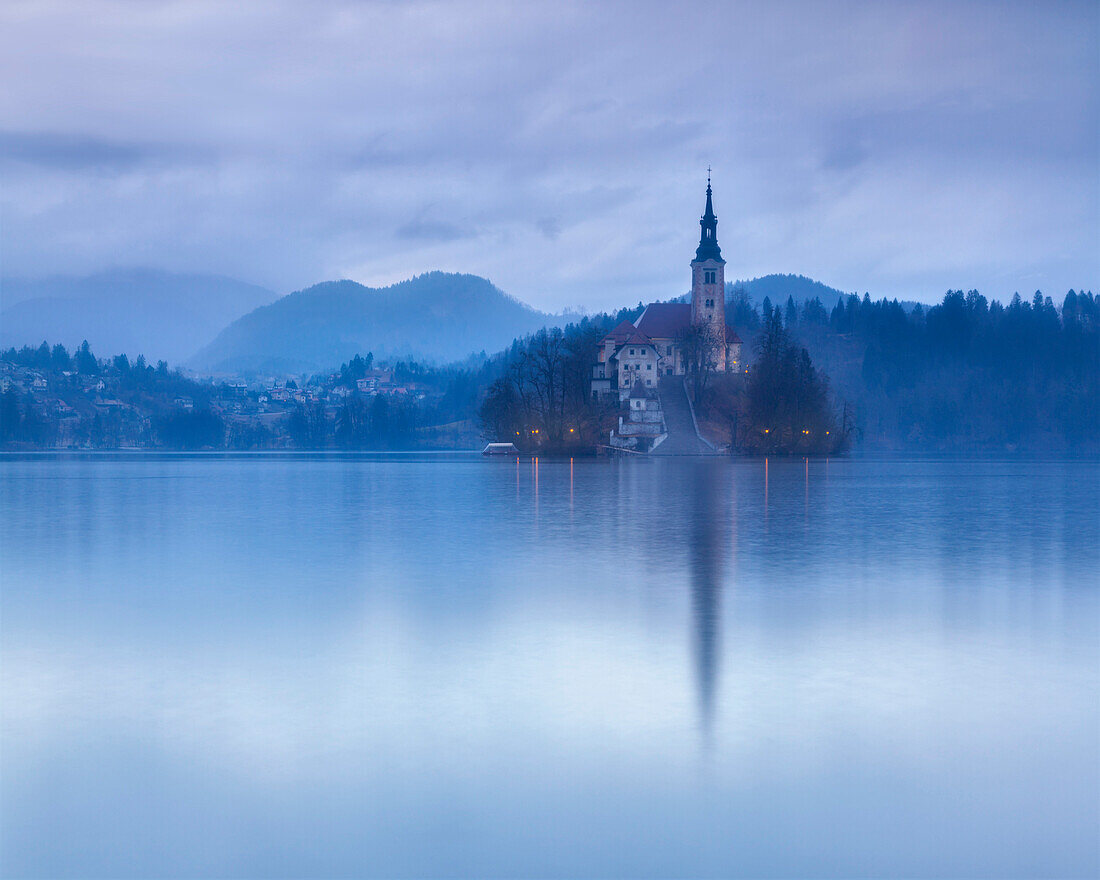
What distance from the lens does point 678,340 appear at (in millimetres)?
164000

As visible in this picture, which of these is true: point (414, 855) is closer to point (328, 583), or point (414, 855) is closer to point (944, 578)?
point (328, 583)

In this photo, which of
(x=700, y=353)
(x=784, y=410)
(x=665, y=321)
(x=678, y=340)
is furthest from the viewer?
(x=665, y=321)

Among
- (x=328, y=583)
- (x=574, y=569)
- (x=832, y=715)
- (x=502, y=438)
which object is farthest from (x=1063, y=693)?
(x=502, y=438)

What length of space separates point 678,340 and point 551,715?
15639 cm

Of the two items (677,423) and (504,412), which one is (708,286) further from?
(504,412)

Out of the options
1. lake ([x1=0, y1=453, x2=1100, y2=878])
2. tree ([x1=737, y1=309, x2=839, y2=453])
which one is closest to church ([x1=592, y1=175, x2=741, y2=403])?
tree ([x1=737, y1=309, x2=839, y2=453])

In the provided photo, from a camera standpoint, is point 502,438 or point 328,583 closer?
point 328,583

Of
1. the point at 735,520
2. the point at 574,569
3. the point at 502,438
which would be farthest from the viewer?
the point at 502,438

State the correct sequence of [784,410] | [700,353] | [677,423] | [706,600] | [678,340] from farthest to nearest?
[678,340]
[700,353]
[677,423]
[784,410]
[706,600]

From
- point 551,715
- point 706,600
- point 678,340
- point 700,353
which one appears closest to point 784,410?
point 700,353

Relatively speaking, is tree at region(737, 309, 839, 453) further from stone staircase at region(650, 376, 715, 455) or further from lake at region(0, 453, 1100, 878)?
lake at region(0, 453, 1100, 878)

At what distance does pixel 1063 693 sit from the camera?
1117 cm

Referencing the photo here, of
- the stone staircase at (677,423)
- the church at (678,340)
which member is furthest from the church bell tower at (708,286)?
the stone staircase at (677,423)

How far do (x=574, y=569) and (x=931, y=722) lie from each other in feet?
40.4
